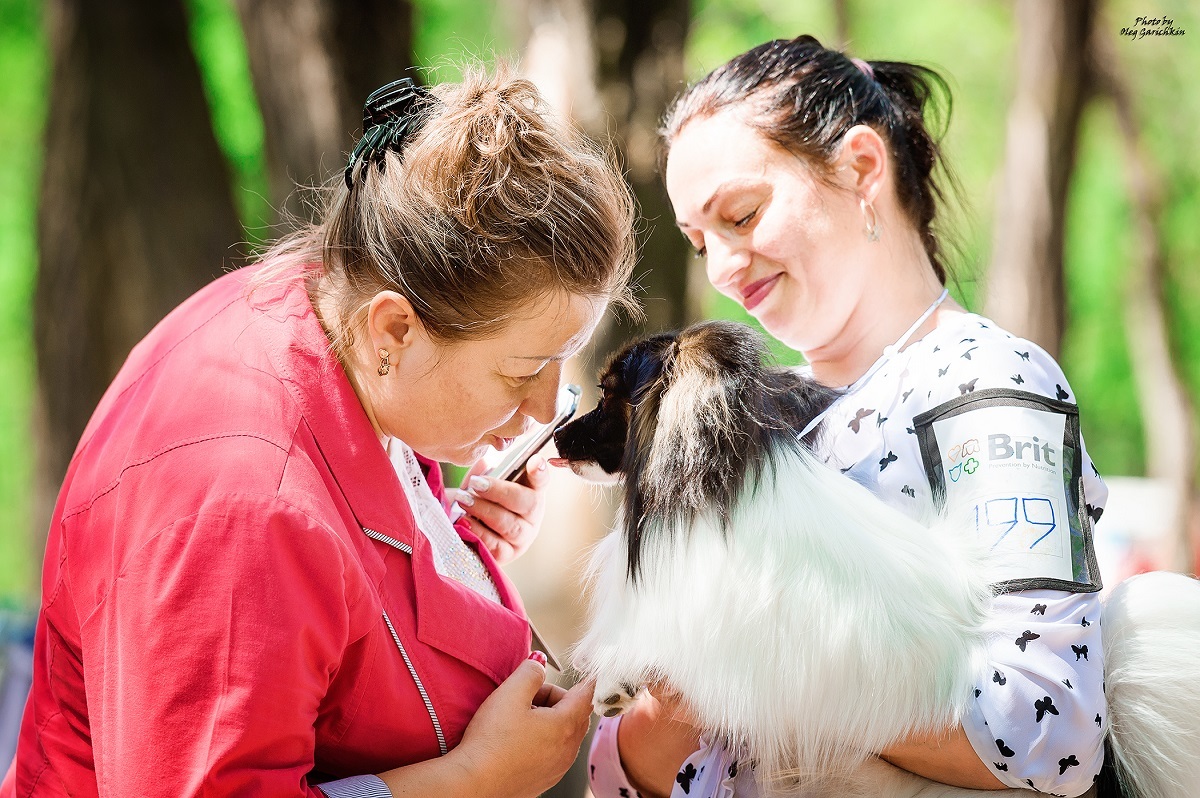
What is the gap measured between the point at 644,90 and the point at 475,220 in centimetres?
247

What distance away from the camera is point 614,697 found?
1904mm

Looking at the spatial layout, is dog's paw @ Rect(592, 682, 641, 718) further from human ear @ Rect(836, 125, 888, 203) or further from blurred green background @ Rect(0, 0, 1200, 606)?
blurred green background @ Rect(0, 0, 1200, 606)

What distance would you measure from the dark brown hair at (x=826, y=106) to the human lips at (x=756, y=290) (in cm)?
24

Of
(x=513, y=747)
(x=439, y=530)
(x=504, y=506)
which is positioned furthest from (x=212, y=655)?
(x=504, y=506)

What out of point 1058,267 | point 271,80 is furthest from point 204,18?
point 1058,267

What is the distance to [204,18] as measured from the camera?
10250mm

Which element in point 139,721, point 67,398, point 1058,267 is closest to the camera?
point 139,721

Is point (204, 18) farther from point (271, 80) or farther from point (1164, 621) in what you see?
point (1164, 621)

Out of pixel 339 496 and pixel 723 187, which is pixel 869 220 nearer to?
pixel 723 187

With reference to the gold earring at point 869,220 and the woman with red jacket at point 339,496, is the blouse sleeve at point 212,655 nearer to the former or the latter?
the woman with red jacket at point 339,496

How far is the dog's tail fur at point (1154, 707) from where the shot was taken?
1756mm

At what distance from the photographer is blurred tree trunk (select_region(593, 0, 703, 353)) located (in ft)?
12.7

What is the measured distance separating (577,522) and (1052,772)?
2.38m

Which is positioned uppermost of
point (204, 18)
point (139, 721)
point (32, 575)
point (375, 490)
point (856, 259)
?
point (204, 18)
